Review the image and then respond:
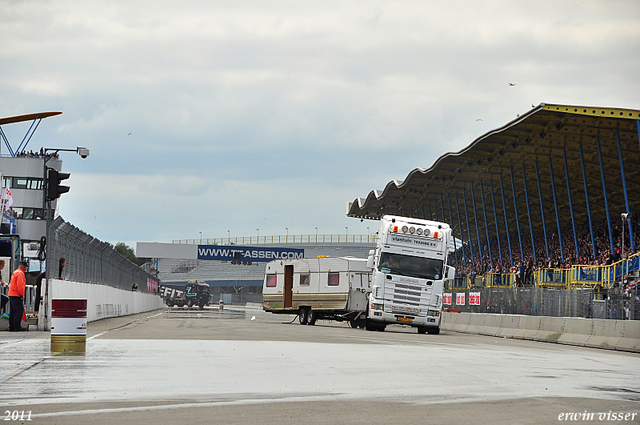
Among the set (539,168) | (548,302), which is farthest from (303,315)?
(539,168)

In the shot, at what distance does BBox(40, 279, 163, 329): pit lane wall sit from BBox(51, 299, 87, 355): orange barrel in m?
8.29

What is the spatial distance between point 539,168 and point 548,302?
24276 mm

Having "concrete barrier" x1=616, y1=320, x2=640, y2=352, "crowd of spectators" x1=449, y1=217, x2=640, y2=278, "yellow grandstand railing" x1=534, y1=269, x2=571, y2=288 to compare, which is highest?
"crowd of spectators" x1=449, y1=217, x2=640, y2=278

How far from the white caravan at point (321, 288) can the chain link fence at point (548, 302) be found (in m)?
5.21

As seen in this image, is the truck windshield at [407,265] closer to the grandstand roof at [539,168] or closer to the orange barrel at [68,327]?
the grandstand roof at [539,168]

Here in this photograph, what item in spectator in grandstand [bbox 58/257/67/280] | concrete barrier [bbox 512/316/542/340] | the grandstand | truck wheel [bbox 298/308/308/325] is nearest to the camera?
spectator in grandstand [bbox 58/257/67/280]

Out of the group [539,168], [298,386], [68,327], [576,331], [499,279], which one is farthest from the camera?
[539,168]

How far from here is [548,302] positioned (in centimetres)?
2969

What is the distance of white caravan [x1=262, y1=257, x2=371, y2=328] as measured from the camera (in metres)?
34.0

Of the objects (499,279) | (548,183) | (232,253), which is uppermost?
(232,253)

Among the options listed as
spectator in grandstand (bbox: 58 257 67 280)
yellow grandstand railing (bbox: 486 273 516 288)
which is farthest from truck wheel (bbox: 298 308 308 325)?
spectator in grandstand (bbox: 58 257 67 280)

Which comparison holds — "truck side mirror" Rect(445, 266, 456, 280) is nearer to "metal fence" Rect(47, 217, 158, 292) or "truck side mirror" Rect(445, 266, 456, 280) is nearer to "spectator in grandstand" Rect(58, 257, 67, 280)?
"metal fence" Rect(47, 217, 158, 292)

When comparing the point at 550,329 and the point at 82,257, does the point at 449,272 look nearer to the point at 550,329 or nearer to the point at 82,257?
the point at 550,329

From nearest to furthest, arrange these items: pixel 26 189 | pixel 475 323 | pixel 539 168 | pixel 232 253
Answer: pixel 475 323 → pixel 539 168 → pixel 26 189 → pixel 232 253
